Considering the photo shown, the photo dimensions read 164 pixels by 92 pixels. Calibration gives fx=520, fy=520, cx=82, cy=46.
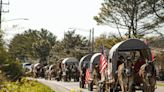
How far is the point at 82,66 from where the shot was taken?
39.8 meters

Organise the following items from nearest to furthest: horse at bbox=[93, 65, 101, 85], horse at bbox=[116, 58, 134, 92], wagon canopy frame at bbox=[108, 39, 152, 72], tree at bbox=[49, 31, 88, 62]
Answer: horse at bbox=[116, 58, 134, 92] < wagon canopy frame at bbox=[108, 39, 152, 72] < horse at bbox=[93, 65, 101, 85] < tree at bbox=[49, 31, 88, 62]

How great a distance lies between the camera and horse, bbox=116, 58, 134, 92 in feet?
71.3

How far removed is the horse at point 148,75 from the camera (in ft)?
72.3

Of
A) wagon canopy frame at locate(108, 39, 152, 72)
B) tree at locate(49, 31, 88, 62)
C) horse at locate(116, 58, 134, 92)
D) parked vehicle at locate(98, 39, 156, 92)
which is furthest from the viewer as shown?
tree at locate(49, 31, 88, 62)

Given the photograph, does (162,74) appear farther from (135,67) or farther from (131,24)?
(135,67)

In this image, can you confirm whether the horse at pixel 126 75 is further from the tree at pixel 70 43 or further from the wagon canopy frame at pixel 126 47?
the tree at pixel 70 43

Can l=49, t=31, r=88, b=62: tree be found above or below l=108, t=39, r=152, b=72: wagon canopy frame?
above

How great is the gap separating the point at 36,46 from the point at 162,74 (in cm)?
6871

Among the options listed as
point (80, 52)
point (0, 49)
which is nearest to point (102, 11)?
point (80, 52)

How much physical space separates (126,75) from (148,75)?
3.10 feet

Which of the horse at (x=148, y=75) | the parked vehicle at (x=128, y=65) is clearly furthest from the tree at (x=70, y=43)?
the horse at (x=148, y=75)

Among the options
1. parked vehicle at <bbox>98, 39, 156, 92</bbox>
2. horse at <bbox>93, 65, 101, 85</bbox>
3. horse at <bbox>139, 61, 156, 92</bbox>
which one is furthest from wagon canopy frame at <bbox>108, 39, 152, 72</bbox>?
horse at <bbox>93, 65, 101, 85</bbox>

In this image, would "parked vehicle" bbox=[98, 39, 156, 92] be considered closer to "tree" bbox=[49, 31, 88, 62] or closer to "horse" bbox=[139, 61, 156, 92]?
"horse" bbox=[139, 61, 156, 92]

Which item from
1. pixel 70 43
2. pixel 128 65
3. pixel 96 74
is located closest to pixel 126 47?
pixel 128 65
